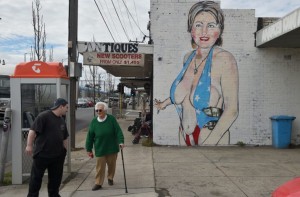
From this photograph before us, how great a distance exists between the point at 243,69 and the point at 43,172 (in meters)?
8.52

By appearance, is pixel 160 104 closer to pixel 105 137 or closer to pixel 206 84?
pixel 206 84

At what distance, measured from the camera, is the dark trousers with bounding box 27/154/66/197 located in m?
5.91

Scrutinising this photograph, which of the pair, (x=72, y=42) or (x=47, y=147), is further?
(x=72, y=42)

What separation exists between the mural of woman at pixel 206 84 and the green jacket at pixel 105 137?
5.58 meters

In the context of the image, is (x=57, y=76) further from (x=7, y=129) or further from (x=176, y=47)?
(x=176, y=47)

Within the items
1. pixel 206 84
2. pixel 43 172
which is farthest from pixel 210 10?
pixel 43 172

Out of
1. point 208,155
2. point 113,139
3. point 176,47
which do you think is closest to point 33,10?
point 176,47

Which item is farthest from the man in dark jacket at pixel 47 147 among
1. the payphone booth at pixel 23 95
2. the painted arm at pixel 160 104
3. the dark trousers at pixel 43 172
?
the painted arm at pixel 160 104

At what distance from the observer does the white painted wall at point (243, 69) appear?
12828mm

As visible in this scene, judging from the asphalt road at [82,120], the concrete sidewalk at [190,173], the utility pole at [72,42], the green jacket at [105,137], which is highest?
the utility pole at [72,42]

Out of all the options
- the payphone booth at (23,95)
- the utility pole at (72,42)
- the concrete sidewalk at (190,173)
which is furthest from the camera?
the utility pole at (72,42)

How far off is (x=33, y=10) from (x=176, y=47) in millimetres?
8838

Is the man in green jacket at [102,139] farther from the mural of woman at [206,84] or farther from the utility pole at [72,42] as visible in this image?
the mural of woman at [206,84]

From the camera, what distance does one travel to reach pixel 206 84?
1280cm
